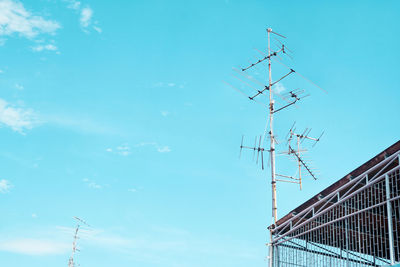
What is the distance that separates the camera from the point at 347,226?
16.7 m

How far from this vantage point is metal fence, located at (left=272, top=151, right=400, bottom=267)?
14828 millimetres

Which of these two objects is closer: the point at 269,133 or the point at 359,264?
the point at 359,264

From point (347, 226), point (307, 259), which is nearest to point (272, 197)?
point (307, 259)

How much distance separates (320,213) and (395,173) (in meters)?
3.98

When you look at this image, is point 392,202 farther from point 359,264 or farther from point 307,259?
point 307,259

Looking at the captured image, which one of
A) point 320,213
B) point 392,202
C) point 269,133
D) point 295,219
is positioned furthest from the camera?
point 269,133

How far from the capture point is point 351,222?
54.2 ft

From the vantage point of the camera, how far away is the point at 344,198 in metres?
16.7

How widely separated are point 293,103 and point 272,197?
192 inches

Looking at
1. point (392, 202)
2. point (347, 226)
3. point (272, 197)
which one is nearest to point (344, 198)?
point (347, 226)

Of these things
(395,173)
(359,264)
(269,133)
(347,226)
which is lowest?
(359,264)

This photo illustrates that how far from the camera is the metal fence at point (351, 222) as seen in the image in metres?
14.8

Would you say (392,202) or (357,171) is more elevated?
(357,171)

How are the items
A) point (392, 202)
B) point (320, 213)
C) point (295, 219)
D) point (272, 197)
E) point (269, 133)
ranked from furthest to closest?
point (269, 133), point (272, 197), point (295, 219), point (320, 213), point (392, 202)
